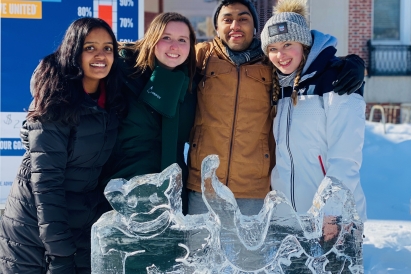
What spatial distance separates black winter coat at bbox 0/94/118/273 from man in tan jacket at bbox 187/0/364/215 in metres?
0.56

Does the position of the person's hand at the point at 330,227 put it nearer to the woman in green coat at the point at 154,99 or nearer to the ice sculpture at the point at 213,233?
the ice sculpture at the point at 213,233

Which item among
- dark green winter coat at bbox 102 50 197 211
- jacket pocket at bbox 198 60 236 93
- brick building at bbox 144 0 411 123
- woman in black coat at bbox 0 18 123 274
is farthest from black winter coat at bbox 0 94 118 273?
brick building at bbox 144 0 411 123

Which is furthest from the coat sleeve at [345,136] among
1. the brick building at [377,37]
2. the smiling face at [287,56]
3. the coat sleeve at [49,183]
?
the brick building at [377,37]

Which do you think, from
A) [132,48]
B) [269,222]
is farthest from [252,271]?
[132,48]

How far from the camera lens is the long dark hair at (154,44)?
10.3 ft

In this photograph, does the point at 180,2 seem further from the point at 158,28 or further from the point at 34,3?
the point at 158,28

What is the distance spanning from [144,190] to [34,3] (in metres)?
3.40

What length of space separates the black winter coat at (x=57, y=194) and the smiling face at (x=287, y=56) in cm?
90

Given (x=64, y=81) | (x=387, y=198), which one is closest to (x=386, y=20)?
(x=387, y=198)

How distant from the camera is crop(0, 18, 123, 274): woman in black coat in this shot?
9.13ft

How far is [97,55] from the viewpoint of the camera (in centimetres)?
293

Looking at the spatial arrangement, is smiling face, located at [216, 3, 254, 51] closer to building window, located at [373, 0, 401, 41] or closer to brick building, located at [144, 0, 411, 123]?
brick building, located at [144, 0, 411, 123]

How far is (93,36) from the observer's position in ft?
9.62

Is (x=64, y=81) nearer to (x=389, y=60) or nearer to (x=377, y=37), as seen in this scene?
(x=389, y=60)
